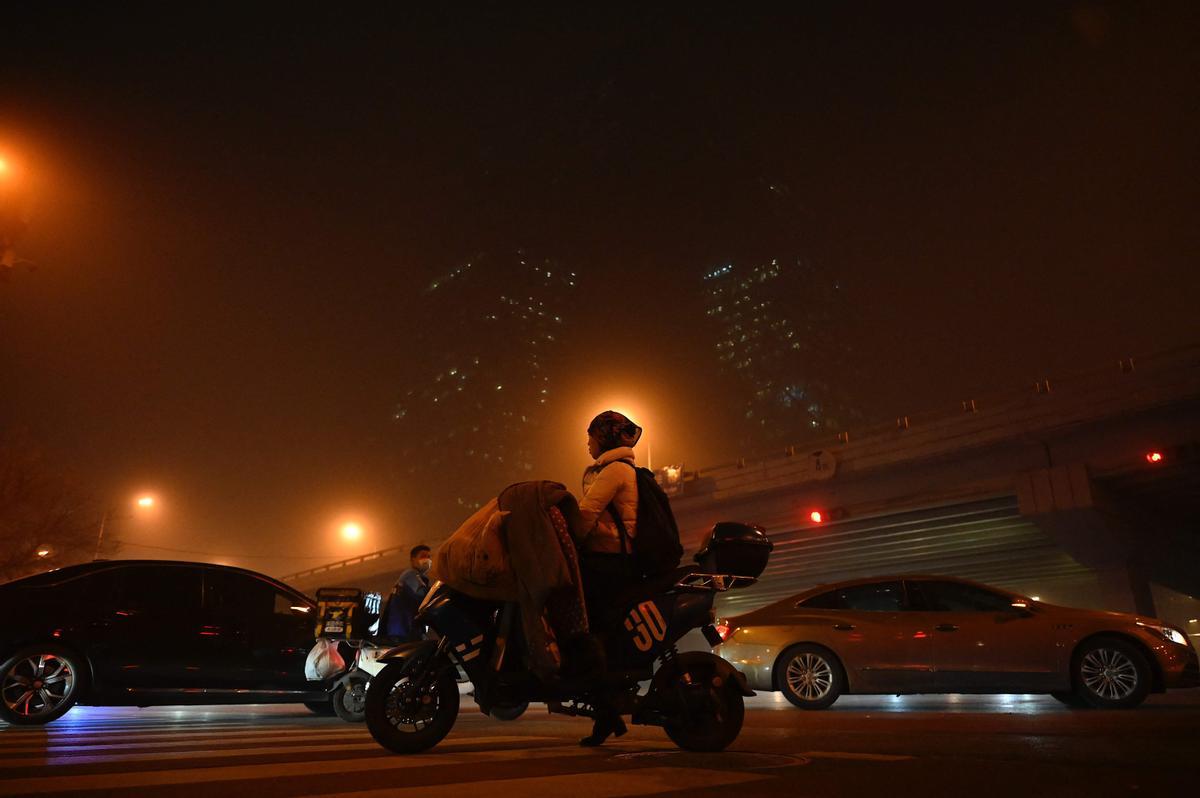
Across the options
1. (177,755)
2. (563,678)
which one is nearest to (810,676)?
(563,678)

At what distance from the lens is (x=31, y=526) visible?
113 ft

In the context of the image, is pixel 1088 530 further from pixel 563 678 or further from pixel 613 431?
pixel 563 678

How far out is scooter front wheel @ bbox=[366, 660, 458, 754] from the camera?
395 centimetres

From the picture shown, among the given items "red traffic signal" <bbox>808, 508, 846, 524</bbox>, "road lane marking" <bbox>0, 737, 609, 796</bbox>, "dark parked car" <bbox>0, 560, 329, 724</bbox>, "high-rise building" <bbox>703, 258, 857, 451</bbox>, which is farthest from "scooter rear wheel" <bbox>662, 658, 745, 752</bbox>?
"high-rise building" <bbox>703, 258, 857, 451</bbox>

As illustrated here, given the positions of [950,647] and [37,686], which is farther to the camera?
[950,647]

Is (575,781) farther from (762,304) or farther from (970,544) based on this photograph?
(762,304)

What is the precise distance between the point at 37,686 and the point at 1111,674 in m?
10.6

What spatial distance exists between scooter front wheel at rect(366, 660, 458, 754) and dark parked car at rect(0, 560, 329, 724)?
505 centimetres

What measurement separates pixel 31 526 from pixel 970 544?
3790 centimetres

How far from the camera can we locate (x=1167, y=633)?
354 inches

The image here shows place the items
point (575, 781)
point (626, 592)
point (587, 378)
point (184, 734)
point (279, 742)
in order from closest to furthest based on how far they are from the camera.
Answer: point (575, 781) → point (626, 592) → point (279, 742) → point (184, 734) → point (587, 378)

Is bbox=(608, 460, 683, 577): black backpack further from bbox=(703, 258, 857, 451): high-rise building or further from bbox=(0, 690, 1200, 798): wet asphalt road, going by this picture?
bbox=(703, 258, 857, 451): high-rise building

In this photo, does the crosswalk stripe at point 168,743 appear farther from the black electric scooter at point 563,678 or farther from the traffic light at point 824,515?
the traffic light at point 824,515

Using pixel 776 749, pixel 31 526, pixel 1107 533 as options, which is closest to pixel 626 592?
pixel 776 749
